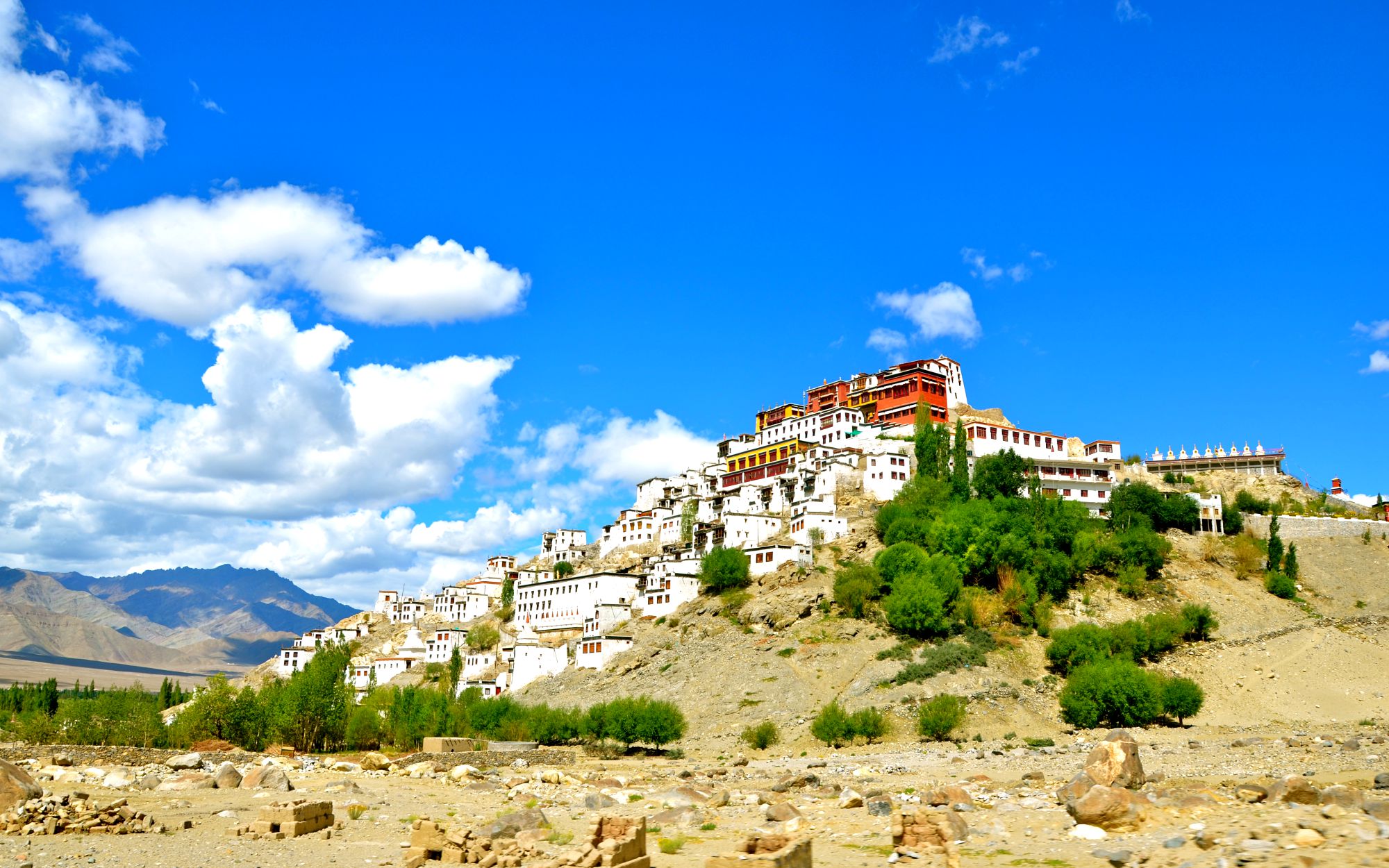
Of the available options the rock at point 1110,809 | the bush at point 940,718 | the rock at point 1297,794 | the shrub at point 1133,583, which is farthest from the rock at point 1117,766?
the shrub at point 1133,583

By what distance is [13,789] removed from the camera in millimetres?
31219

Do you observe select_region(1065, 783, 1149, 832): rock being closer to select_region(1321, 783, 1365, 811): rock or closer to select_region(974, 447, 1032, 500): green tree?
select_region(1321, 783, 1365, 811): rock

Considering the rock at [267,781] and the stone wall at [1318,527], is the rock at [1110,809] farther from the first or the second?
the stone wall at [1318,527]

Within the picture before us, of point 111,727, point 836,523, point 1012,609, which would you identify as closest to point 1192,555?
point 1012,609

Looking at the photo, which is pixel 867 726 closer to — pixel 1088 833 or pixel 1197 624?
pixel 1197 624

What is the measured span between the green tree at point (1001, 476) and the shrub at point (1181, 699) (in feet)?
98.6

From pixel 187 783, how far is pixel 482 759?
13.9 metres

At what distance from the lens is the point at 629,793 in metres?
39.0

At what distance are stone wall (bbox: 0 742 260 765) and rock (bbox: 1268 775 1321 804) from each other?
146ft

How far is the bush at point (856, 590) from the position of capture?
75125 mm

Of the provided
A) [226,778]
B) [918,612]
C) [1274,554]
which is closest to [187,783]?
[226,778]

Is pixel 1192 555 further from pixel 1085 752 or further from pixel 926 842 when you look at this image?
pixel 926 842

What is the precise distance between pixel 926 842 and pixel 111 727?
54.7 m

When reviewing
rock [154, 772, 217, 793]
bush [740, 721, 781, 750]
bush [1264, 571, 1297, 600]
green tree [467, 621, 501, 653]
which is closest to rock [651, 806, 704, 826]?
rock [154, 772, 217, 793]
